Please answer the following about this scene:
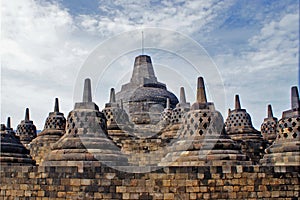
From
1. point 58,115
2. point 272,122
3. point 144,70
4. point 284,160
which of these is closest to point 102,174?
point 284,160

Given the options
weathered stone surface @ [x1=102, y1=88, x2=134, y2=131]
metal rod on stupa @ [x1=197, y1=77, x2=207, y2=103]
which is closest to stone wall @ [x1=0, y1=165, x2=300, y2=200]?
metal rod on stupa @ [x1=197, y1=77, x2=207, y2=103]

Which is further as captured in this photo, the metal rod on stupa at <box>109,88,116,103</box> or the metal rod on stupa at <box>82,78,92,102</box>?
the metal rod on stupa at <box>109,88,116,103</box>

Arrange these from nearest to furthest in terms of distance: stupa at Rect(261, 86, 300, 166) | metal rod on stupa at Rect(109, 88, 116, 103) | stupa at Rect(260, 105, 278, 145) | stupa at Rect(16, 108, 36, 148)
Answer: stupa at Rect(261, 86, 300, 166) → metal rod on stupa at Rect(109, 88, 116, 103) → stupa at Rect(260, 105, 278, 145) → stupa at Rect(16, 108, 36, 148)

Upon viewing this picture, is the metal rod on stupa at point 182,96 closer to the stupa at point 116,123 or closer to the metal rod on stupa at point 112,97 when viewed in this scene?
the stupa at point 116,123

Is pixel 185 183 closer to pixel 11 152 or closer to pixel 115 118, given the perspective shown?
pixel 11 152

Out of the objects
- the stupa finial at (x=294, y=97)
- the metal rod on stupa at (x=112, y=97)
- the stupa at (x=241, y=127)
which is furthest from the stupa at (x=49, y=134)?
the stupa finial at (x=294, y=97)

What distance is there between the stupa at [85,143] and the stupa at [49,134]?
5.05 m

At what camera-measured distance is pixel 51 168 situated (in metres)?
8.47

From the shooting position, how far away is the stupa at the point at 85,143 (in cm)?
916

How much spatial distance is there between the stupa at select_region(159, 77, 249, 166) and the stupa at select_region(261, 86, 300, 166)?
1.44 metres

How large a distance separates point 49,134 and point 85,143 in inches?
276

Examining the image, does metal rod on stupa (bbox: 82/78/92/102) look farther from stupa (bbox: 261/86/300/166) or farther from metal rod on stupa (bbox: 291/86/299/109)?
metal rod on stupa (bbox: 291/86/299/109)

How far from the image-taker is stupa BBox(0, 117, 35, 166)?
10970 mm

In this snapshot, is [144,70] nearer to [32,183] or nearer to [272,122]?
[272,122]
